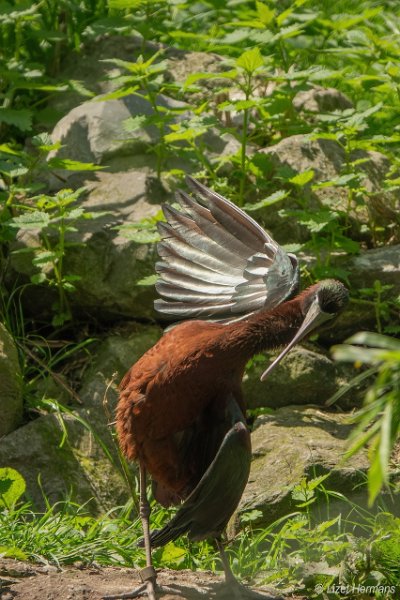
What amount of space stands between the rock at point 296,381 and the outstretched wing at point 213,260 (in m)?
1.11

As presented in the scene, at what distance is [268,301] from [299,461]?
1.13 m

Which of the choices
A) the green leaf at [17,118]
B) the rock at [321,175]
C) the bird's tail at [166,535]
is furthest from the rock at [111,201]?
the bird's tail at [166,535]

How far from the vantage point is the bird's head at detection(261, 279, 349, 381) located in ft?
14.6

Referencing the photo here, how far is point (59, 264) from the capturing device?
19.9ft

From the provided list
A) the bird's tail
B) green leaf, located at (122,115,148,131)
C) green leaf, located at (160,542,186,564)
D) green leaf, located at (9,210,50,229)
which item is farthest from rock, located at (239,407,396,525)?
green leaf, located at (122,115,148,131)

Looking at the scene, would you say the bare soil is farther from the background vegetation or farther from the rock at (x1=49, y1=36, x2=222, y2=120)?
the rock at (x1=49, y1=36, x2=222, y2=120)

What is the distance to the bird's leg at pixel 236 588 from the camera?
4387 mm

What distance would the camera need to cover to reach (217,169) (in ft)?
21.1

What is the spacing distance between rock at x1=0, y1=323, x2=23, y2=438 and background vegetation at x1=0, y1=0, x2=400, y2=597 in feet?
0.60

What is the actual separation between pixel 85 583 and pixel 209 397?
0.94m

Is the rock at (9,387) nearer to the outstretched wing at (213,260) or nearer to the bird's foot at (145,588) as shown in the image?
the outstretched wing at (213,260)

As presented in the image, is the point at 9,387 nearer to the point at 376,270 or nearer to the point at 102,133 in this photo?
the point at 102,133

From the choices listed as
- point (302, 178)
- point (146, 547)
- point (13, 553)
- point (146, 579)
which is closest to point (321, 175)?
point (302, 178)

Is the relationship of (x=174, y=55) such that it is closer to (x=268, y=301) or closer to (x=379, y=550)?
(x=268, y=301)
